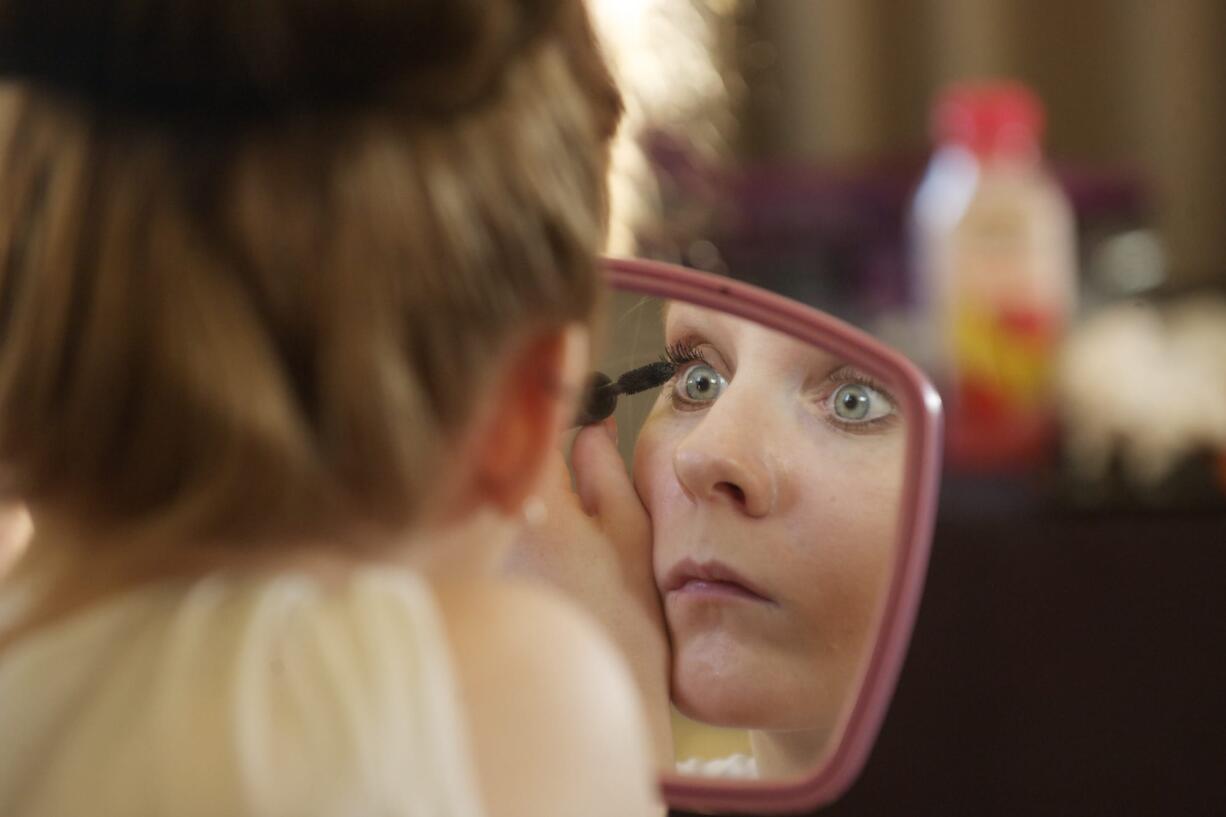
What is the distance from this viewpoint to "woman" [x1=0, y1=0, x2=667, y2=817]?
0.87ft

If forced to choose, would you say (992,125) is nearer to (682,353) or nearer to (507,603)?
(682,353)

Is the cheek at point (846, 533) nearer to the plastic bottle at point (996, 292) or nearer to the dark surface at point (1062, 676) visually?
the dark surface at point (1062, 676)

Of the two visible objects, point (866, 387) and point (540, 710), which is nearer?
point (540, 710)

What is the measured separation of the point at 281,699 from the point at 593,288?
0.37 ft

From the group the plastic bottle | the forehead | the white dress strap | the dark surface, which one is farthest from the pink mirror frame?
the plastic bottle

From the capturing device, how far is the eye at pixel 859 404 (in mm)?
385

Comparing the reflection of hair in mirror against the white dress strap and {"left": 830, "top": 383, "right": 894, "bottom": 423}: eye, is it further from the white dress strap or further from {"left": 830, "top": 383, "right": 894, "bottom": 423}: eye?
the white dress strap

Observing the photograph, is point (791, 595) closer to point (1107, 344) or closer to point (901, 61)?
point (1107, 344)

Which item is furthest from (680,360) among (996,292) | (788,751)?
(996,292)

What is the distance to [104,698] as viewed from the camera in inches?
10.7

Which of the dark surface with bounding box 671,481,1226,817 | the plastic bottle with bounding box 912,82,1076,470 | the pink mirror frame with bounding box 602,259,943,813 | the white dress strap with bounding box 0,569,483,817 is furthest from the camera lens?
the plastic bottle with bounding box 912,82,1076,470

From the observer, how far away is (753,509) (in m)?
0.40

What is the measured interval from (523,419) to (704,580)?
0.11 m

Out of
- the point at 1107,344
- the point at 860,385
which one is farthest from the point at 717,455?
the point at 1107,344
